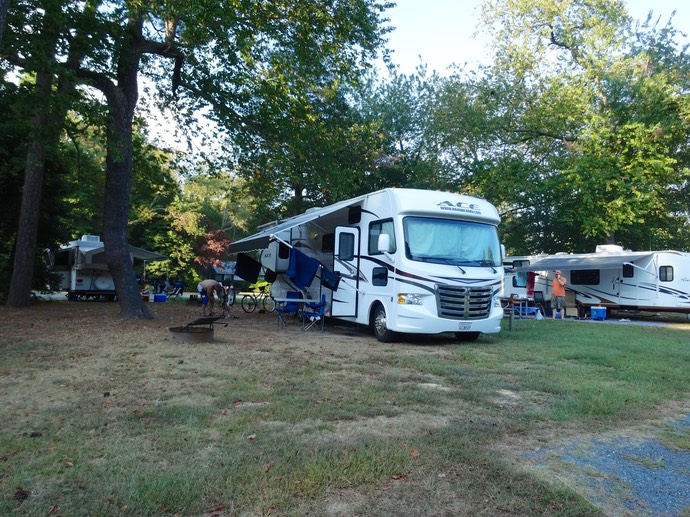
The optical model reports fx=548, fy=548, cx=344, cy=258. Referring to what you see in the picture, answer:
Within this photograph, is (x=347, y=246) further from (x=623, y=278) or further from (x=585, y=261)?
(x=623, y=278)

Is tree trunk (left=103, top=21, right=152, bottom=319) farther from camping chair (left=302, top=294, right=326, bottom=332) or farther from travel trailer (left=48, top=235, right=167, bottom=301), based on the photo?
travel trailer (left=48, top=235, right=167, bottom=301)

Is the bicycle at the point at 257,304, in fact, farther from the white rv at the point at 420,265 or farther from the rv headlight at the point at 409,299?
the rv headlight at the point at 409,299

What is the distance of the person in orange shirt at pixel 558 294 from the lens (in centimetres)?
1980

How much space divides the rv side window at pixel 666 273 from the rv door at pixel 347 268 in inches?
518

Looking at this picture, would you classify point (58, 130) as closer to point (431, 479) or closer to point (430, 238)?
point (430, 238)

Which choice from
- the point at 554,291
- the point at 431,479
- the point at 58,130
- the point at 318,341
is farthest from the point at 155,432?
the point at 554,291

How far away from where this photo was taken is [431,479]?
3590 millimetres

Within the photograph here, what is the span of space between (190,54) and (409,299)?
8.33m

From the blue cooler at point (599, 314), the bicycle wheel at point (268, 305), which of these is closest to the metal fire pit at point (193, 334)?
the bicycle wheel at point (268, 305)

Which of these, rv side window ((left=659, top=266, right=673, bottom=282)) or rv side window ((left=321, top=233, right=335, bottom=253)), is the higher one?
rv side window ((left=321, top=233, right=335, bottom=253))

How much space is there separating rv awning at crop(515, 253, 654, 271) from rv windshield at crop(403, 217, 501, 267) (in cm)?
833

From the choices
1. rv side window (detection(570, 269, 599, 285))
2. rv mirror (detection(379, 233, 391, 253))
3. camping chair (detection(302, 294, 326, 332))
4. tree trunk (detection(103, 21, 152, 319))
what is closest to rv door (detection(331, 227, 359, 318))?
camping chair (detection(302, 294, 326, 332))

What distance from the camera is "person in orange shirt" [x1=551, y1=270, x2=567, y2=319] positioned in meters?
19.8

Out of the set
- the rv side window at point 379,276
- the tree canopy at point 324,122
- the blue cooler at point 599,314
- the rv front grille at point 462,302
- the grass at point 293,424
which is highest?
the tree canopy at point 324,122
